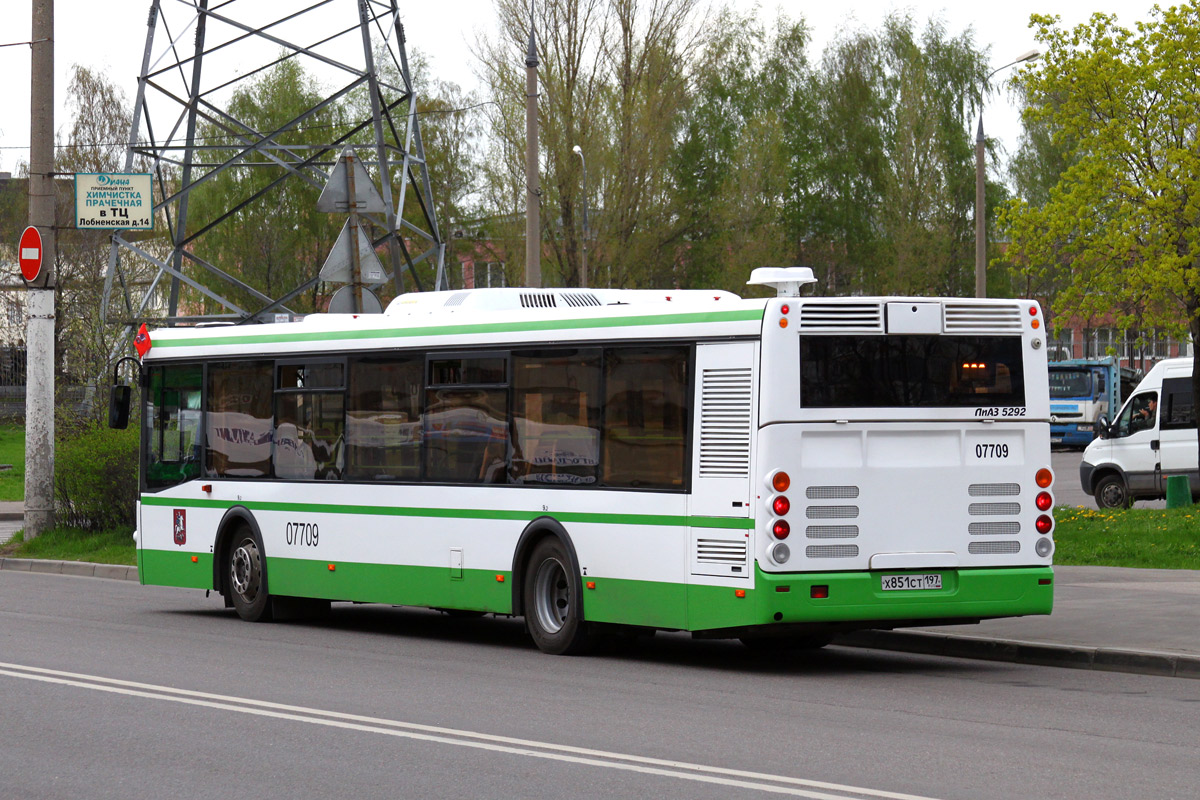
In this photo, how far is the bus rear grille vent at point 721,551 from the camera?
1188cm

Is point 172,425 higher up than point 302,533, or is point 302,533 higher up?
point 172,425

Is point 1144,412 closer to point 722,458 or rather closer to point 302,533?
point 302,533

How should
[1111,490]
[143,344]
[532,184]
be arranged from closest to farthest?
[143,344] < [532,184] < [1111,490]

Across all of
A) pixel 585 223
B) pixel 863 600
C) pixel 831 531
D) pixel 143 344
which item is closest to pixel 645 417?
pixel 831 531

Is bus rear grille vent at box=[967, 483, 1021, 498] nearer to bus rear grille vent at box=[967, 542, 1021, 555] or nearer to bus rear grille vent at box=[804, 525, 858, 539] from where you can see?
bus rear grille vent at box=[967, 542, 1021, 555]

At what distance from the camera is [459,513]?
1409 cm

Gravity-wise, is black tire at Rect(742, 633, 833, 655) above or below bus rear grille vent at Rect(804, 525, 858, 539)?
below

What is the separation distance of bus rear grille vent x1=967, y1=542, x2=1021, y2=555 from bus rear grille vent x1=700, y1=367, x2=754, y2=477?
175 centimetres

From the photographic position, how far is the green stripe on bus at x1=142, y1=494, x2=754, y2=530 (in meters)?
12.2

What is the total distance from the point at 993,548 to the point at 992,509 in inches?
10.6

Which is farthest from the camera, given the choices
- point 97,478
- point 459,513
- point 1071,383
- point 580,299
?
point 1071,383

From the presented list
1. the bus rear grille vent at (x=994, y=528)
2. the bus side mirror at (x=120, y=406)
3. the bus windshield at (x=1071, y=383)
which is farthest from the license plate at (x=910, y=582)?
the bus windshield at (x=1071, y=383)

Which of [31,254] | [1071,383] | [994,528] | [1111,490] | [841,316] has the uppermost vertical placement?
[31,254]

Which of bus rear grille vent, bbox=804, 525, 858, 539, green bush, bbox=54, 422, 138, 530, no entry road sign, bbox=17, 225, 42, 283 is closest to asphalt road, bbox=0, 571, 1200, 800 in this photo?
bus rear grille vent, bbox=804, 525, 858, 539
